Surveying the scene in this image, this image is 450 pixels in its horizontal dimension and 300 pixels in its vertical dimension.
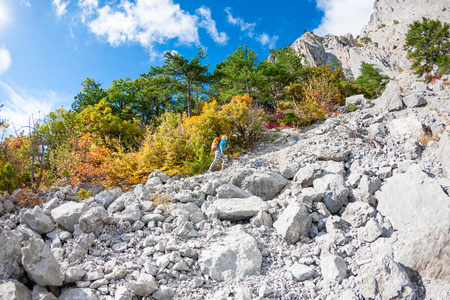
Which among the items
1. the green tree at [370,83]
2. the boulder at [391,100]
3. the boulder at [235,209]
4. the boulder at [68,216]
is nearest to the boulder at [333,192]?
the boulder at [235,209]

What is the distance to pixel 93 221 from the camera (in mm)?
4789

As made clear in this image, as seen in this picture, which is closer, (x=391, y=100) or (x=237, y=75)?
(x=391, y=100)

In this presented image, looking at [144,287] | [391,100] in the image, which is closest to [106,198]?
[144,287]

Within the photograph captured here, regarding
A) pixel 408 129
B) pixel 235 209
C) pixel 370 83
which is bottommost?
pixel 235 209

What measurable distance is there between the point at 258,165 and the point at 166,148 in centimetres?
385

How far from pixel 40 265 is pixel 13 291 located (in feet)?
1.28

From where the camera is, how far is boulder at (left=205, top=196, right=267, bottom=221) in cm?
549

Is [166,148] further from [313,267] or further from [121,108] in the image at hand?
[121,108]

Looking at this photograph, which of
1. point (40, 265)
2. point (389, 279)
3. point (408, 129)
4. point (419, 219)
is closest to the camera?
point (389, 279)

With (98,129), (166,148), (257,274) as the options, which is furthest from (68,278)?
(98,129)

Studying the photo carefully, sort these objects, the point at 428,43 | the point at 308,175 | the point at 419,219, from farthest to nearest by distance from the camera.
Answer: the point at 428,43 → the point at 308,175 → the point at 419,219

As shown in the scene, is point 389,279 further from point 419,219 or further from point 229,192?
point 229,192

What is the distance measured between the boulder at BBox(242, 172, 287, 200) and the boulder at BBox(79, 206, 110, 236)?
381 cm

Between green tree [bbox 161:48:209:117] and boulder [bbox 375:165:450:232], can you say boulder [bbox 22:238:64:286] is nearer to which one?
boulder [bbox 375:165:450:232]
